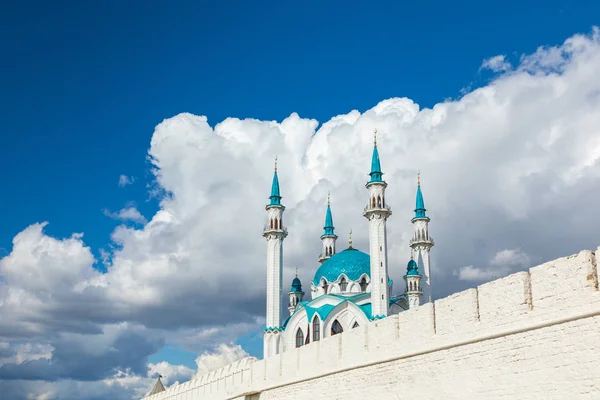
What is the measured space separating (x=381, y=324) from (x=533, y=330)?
15.4 ft

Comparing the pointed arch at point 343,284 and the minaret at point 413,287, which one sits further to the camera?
the minaret at point 413,287

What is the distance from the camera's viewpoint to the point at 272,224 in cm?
4544

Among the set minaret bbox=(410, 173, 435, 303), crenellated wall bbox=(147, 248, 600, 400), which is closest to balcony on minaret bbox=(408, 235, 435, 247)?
minaret bbox=(410, 173, 435, 303)

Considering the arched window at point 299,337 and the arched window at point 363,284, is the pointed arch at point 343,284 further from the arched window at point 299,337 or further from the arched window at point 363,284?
the arched window at point 299,337

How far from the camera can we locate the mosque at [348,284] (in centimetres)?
4028

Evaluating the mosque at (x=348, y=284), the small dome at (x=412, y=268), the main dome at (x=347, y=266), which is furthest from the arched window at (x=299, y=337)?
the small dome at (x=412, y=268)

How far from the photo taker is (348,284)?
45688mm

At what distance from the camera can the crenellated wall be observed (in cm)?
920

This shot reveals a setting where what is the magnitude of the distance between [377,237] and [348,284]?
21.0ft

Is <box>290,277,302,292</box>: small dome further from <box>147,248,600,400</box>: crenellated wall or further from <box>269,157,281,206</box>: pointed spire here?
<box>147,248,600,400</box>: crenellated wall

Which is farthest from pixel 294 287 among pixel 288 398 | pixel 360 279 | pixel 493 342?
pixel 493 342

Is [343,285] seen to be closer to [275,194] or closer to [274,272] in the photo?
[274,272]

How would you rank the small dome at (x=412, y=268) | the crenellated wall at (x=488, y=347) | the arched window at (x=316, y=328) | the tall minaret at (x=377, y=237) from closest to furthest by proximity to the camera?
the crenellated wall at (x=488, y=347) → the tall minaret at (x=377, y=237) → the arched window at (x=316, y=328) → the small dome at (x=412, y=268)

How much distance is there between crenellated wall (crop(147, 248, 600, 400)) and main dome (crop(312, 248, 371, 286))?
29336 mm
